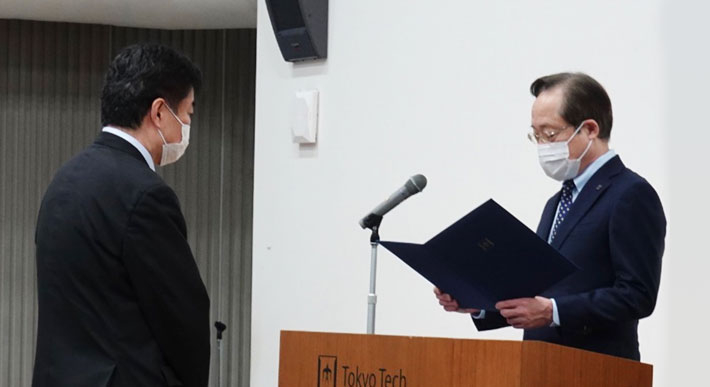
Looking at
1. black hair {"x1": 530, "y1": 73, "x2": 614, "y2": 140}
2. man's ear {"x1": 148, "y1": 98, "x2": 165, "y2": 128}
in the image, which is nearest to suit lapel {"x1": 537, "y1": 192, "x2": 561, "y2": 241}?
black hair {"x1": 530, "y1": 73, "x2": 614, "y2": 140}

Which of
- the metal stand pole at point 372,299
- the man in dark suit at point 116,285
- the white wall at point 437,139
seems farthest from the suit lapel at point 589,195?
the white wall at point 437,139

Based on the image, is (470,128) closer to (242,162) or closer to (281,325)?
(281,325)

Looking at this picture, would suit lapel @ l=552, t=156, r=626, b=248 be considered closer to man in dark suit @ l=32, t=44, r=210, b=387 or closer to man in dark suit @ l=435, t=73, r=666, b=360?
man in dark suit @ l=435, t=73, r=666, b=360

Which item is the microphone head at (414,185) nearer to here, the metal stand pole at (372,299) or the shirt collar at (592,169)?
the metal stand pole at (372,299)

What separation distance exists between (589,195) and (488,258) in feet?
1.60

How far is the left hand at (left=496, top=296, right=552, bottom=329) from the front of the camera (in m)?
2.81

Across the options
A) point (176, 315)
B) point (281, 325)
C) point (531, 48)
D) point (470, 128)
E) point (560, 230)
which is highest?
point (531, 48)

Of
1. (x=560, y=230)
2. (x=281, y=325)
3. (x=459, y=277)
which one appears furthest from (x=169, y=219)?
(x=281, y=325)

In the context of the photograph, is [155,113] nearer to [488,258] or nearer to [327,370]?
[327,370]

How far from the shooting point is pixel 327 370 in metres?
2.72

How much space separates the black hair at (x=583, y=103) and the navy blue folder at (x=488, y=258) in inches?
22.2

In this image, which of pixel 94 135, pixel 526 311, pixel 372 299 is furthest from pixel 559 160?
pixel 94 135

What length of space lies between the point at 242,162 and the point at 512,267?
467 cm

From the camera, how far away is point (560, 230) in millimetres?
3078
